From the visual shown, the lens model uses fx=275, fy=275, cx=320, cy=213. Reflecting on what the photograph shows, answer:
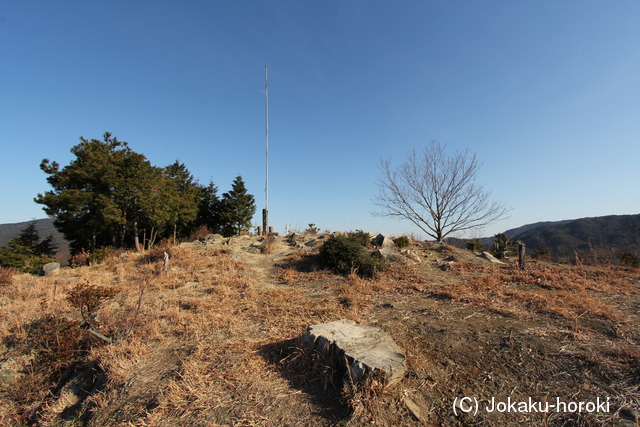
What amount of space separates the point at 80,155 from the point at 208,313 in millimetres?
21973

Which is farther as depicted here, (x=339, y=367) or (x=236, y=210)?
(x=236, y=210)

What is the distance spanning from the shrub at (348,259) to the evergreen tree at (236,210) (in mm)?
15632

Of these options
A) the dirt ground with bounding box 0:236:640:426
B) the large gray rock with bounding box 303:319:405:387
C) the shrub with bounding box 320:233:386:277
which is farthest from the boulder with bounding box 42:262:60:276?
the large gray rock with bounding box 303:319:405:387

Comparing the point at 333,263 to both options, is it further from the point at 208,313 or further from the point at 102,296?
the point at 102,296

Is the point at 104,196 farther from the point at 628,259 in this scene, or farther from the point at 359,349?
the point at 628,259

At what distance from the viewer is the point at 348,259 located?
7.97 meters

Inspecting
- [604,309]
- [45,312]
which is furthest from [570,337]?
[45,312]

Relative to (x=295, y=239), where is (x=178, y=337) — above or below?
below

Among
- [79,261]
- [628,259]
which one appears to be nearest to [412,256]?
[628,259]

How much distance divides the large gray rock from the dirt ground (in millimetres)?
116

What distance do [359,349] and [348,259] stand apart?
4.91 m

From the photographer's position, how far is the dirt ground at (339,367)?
2521 millimetres

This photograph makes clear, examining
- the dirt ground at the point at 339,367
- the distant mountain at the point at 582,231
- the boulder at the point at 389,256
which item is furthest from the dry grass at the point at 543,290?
the distant mountain at the point at 582,231

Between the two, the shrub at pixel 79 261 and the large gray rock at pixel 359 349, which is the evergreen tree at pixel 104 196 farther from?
the large gray rock at pixel 359 349
